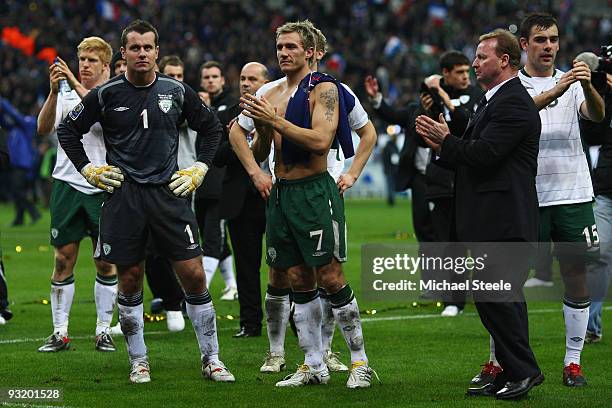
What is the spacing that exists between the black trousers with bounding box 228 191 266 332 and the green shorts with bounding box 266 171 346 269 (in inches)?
100

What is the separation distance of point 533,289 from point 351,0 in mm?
37493

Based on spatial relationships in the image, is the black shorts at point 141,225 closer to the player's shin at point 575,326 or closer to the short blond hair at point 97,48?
the short blond hair at point 97,48

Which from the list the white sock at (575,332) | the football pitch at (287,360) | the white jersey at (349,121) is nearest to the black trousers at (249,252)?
the football pitch at (287,360)

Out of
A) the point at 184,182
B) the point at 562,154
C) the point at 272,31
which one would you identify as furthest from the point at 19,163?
the point at 272,31

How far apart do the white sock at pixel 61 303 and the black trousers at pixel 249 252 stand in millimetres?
1530

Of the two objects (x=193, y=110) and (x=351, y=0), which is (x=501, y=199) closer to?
(x=193, y=110)

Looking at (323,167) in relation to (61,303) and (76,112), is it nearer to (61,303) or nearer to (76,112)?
(76,112)

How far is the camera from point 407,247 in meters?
18.1

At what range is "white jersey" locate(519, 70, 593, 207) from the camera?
28.6 feet

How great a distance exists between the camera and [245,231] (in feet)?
36.5

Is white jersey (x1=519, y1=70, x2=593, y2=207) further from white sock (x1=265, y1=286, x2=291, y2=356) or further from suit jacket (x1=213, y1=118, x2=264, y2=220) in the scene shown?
suit jacket (x1=213, y1=118, x2=264, y2=220)

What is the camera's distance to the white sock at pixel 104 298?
33.5ft

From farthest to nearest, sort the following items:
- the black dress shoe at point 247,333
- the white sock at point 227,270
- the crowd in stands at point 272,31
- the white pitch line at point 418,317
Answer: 1. the crowd in stands at point 272,31
2. the white sock at point 227,270
3. the white pitch line at point 418,317
4. the black dress shoe at point 247,333

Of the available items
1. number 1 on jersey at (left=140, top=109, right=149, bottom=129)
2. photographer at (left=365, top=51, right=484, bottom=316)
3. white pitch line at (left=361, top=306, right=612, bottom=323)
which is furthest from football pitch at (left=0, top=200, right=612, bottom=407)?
number 1 on jersey at (left=140, top=109, right=149, bottom=129)
